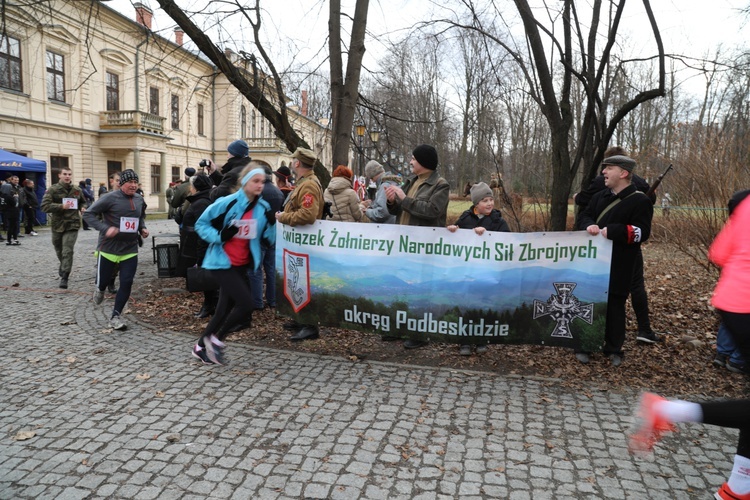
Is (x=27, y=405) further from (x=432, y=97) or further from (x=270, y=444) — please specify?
(x=432, y=97)

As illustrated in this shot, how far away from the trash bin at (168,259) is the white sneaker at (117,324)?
252cm

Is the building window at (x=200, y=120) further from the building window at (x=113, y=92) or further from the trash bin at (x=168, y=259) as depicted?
the trash bin at (x=168, y=259)

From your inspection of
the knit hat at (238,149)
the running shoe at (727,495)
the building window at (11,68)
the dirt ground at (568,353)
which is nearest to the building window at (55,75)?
the building window at (11,68)

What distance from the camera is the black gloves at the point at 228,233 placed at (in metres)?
4.92

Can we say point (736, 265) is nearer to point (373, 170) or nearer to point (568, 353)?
point (568, 353)

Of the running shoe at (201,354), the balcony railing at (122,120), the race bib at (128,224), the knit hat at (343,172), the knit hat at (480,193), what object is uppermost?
the balcony railing at (122,120)

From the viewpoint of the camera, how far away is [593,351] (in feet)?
16.8

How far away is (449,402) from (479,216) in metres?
2.09

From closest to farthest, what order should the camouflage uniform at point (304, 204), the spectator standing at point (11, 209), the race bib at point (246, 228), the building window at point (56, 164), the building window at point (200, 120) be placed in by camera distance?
the race bib at point (246, 228)
the camouflage uniform at point (304, 204)
the spectator standing at point (11, 209)
the building window at point (56, 164)
the building window at point (200, 120)

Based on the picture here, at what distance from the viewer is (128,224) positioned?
6305 millimetres

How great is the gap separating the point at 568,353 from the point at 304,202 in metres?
3.25

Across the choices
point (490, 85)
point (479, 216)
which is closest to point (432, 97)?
point (490, 85)

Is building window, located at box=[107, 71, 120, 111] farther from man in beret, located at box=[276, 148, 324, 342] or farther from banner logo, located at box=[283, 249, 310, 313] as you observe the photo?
banner logo, located at box=[283, 249, 310, 313]

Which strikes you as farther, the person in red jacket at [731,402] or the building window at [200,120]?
the building window at [200,120]
